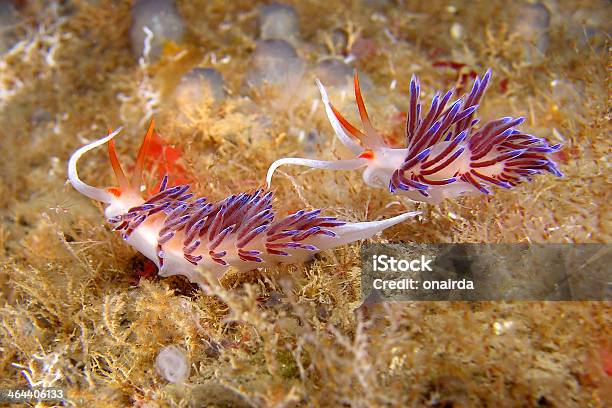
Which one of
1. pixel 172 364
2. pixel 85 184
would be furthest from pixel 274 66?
pixel 172 364

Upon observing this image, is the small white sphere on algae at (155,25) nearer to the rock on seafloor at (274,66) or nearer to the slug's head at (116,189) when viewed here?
the rock on seafloor at (274,66)

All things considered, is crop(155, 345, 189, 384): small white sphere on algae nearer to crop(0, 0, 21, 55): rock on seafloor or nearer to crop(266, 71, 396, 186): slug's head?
crop(266, 71, 396, 186): slug's head

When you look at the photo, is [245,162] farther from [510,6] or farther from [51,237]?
[510,6]

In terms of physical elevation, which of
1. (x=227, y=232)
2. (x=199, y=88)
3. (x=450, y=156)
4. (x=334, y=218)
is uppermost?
(x=199, y=88)

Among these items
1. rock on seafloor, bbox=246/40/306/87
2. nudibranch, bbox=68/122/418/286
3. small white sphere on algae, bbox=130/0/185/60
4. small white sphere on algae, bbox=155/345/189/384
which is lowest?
small white sphere on algae, bbox=155/345/189/384

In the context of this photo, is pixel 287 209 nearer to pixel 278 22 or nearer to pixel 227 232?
pixel 227 232

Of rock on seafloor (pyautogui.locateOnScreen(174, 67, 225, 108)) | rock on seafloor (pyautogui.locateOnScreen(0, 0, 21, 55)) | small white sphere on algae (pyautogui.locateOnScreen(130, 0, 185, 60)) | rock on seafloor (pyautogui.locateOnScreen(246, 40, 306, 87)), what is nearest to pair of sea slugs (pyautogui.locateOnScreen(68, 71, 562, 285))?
rock on seafloor (pyautogui.locateOnScreen(174, 67, 225, 108))

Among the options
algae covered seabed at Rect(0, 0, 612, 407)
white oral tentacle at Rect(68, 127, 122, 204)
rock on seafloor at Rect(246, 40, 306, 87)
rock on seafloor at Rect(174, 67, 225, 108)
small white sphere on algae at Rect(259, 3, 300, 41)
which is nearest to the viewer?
algae covered seabed at Rect(0, 0, 612, 407)

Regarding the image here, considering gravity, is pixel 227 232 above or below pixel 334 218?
below
